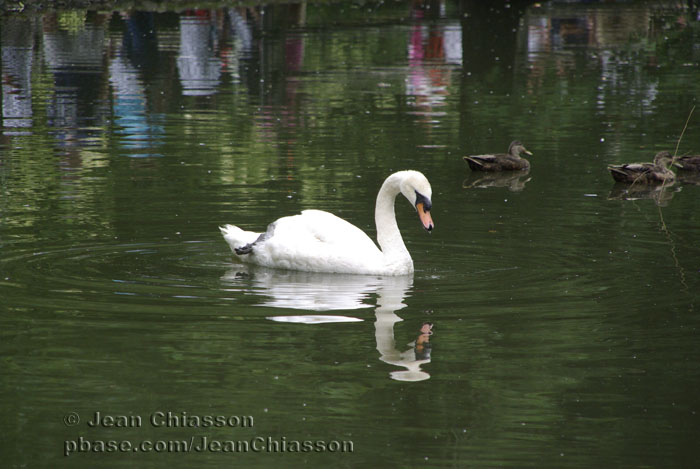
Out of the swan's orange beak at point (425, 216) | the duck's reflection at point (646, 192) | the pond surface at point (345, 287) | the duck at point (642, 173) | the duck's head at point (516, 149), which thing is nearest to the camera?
the pond surface at point (345, 287)

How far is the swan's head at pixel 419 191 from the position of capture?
37.0 ft

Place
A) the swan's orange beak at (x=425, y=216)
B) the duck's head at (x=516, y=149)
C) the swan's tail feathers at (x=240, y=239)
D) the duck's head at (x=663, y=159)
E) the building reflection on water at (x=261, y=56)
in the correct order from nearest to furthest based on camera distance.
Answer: the swan's orange beak at (x=425, y=216), the swan's tail feathers at (x=240, y=239), the duck's head at (x=663, y=159), the duck's head at (x=516, y=149), the building reflection on water at (x=261, y=56)

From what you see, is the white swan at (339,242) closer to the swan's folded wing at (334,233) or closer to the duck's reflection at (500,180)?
the swan's folded wing at (334,233)

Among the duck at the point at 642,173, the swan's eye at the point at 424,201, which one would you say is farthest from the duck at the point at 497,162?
the swan's eye at the point at 424,201

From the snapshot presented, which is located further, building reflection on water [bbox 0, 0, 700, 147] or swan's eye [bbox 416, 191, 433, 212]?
building reflection on water [bbox 0, 0, 700, 147]

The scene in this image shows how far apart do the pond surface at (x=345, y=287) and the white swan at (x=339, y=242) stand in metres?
0.16

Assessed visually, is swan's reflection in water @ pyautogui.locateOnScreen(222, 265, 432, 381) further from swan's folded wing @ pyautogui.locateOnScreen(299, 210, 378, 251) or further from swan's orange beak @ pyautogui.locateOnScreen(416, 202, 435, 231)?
swan's orange beak @ pyautogui.locateOnScreen(416, 202, 435, 231)

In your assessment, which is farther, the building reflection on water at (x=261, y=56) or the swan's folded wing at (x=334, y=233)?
the building reflection on water at (x=261, y=56)

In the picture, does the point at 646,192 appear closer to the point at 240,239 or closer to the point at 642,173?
the point at 642,173

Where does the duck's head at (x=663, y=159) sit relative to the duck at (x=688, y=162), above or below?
above

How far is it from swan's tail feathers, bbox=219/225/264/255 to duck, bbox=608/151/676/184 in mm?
6106

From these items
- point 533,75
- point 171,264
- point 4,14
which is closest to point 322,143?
point 171,264

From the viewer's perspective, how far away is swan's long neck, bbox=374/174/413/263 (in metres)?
11.3

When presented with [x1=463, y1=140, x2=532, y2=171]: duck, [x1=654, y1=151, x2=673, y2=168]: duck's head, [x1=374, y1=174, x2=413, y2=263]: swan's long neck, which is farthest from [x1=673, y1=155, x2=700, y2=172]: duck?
[x1=374, y1=174, x2=413, y2=263]: swan's long neck
